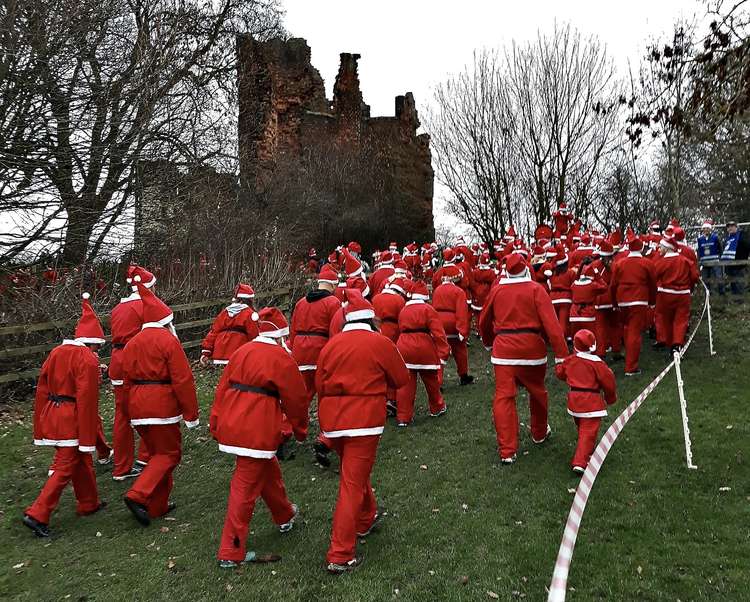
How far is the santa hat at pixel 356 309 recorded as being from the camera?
5.07 metres

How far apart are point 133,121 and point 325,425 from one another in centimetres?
1154

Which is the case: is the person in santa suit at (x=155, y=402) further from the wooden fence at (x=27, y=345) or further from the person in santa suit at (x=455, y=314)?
the wooden fence at (x=27, y=345)

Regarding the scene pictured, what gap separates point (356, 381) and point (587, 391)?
102 inches

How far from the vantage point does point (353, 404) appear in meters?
4.86

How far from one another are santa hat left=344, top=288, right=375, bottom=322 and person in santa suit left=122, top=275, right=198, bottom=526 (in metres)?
1.88

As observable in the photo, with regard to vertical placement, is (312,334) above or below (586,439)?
above

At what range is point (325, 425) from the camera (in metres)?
4.90

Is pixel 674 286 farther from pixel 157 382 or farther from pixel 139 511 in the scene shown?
pixel 139 511

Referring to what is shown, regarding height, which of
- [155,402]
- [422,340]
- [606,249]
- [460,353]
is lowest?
[460,353]

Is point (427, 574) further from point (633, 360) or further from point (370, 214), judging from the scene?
point (370, 214)

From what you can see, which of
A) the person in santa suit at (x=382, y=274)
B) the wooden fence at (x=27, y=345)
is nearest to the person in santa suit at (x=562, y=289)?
the person in santa suit at (x=382, y=274)

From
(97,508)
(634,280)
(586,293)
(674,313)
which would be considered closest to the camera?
(97,508)

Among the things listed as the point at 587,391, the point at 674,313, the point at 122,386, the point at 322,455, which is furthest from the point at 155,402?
the point at 674,313

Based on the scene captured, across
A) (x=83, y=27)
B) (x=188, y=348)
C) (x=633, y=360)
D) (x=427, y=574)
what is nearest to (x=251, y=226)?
(x=188, y=348)
